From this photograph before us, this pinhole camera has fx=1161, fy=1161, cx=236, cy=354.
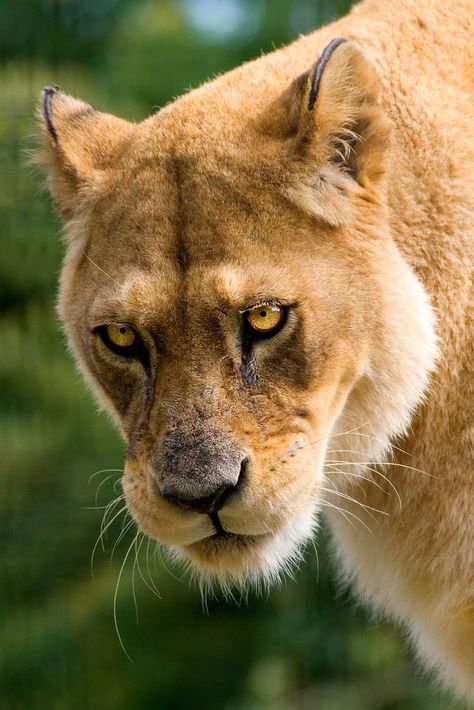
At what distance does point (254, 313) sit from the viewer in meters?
3.05

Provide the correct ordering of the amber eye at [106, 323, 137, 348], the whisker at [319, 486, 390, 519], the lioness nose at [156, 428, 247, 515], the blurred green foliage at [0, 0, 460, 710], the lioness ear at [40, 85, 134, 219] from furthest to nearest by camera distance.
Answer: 1. the blurred green foliage at [0, 0, 460, 710]
2. the lioness ear at [40, 85, 134, 219]
3. the whisker at [319, 486, 390, 519]
4. the amber eye at [106, 323, 137, 348]
5. the lioness nose at [156, 428, 247, 515]

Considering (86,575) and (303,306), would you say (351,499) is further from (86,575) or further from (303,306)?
(86,575)

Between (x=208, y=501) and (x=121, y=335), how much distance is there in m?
0.56

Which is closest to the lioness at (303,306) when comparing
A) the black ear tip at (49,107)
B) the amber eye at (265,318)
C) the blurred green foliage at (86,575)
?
the amber eye at (265,318)

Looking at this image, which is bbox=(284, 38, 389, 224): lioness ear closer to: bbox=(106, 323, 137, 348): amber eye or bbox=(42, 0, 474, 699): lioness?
bbox=(42, 0, 474, 699): lioness

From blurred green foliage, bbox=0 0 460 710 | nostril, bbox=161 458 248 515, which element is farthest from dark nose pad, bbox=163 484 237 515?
blurred green foliage, bbox=0 0 460 710

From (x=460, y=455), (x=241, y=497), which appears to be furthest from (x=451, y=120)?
(x=241, y=497)

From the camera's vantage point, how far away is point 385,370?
3246mm

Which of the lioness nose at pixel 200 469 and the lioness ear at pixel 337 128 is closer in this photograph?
the lioness nose at pixel 200 469

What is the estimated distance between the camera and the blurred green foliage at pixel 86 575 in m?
9.03

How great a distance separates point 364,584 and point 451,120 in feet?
4.91

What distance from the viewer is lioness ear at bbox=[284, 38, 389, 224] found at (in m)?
3.10

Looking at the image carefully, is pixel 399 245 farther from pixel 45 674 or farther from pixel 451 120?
pixel 45 674

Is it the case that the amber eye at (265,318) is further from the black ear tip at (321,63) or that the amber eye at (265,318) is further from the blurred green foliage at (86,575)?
the blurred green foliage at (86,575)
